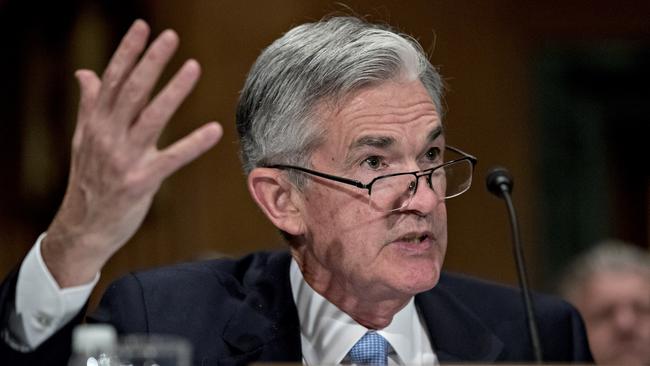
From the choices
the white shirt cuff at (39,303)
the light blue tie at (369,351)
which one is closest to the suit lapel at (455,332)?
the light blue tie at (369,351)

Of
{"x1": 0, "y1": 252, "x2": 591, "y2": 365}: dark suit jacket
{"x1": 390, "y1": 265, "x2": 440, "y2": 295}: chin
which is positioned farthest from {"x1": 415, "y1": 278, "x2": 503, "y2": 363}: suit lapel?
{"x1": 390, "y1": 265, "x2": 440, "y2": 295}: chin

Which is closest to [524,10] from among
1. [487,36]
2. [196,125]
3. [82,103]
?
[487,36]

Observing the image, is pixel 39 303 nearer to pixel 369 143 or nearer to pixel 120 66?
pixel 120 66

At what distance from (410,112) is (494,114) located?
3127 mm

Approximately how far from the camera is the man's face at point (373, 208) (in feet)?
8.08

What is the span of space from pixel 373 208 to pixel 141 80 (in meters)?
0.80

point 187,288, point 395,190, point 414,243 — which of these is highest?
point 395,190

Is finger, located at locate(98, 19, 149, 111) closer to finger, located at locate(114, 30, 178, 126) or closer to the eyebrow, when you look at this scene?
finger, located at locate(114, 30, 178, 126)

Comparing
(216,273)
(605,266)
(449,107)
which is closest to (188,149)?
(216,273)

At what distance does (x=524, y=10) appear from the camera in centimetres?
566

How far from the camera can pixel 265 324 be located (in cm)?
256

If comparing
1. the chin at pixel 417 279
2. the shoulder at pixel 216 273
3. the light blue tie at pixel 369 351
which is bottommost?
the light blue tie at pixel 369 351

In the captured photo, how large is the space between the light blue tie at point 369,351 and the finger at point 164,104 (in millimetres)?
948

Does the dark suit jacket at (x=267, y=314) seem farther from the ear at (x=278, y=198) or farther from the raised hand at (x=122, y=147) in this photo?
the raised hand at (x=122, y=147)
